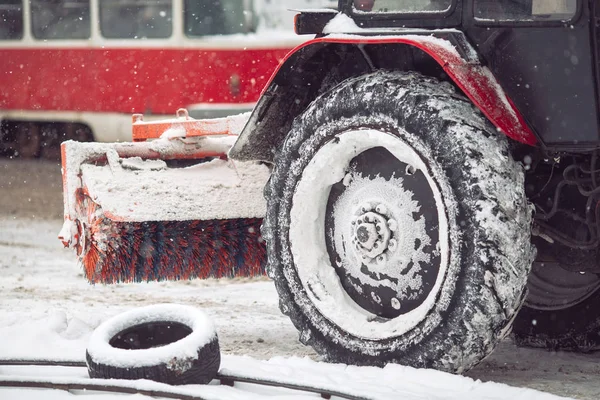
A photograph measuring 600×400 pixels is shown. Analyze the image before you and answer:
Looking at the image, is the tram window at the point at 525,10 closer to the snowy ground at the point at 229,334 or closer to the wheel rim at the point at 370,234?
the wheel rim at the point at 370,234

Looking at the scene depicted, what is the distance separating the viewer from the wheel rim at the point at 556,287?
3.92 meters

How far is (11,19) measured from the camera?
36.5 ft

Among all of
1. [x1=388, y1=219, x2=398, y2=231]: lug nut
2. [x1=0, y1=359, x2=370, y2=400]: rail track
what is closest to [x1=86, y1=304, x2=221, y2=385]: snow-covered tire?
[x1=0, y1=359, x2=370, y2=400]: rail track

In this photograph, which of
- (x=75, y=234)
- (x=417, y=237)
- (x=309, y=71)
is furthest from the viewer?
(x=75, y=234)

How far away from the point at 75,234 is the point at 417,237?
5.75ft

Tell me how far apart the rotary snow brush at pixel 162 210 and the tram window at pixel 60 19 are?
6.21m

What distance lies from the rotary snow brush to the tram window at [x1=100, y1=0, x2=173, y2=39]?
550 cm

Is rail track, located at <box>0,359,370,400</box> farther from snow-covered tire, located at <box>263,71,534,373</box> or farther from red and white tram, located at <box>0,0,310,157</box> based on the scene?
red and white tram, located at <box>0,0,310,157</box>

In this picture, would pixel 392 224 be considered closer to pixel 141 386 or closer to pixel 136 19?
pixel 141 386

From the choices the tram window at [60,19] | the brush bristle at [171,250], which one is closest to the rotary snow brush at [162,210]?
the brush bristle at [171,250]

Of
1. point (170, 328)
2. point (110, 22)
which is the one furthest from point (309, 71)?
point (110, 22)

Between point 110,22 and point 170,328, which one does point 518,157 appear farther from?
point 110,22

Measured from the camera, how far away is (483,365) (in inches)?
150

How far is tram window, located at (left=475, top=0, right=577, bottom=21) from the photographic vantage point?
10.7ft
